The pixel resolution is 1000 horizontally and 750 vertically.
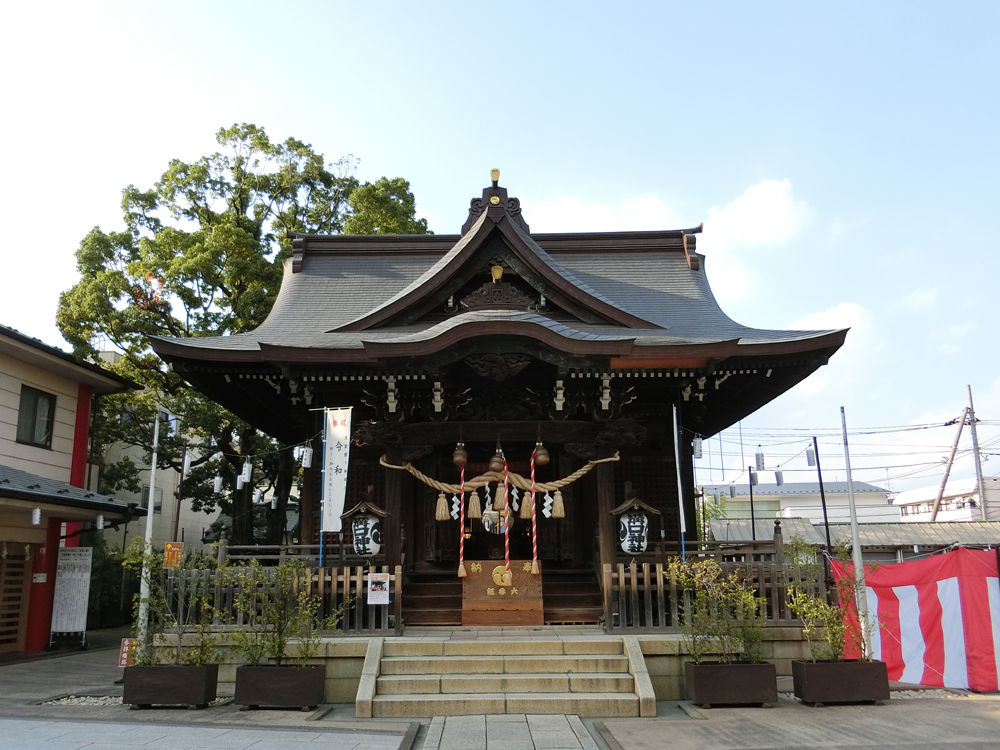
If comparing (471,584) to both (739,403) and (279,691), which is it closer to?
(279,691)

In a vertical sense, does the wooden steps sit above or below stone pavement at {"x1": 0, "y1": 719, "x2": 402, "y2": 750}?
above

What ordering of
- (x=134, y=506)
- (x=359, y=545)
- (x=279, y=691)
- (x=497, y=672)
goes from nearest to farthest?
(x=279, y=691), (x=497, y=672), (x=359, y=545), (x=134, y=506)

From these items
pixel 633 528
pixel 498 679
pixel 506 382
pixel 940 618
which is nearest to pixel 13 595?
pixel 506 382

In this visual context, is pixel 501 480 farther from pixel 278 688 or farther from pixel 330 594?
pixel 278 688

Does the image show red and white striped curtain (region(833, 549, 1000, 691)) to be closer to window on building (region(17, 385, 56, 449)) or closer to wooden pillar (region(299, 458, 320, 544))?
wooden pillar (region(299, 458, 320, 544))

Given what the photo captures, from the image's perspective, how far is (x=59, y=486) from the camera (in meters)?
15.0

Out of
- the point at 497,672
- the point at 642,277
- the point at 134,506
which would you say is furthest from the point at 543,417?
the point at 134,506

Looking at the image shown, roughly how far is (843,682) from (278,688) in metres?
6.75

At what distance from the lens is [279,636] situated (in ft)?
29.1

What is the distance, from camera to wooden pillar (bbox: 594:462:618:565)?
1116 centimetres

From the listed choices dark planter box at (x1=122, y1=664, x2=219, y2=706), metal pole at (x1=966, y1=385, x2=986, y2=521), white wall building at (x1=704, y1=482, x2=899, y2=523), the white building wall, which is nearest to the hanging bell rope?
dark planter box at (x1=122, y1=664, x2=219, y2=706)

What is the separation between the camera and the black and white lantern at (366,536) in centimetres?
1137

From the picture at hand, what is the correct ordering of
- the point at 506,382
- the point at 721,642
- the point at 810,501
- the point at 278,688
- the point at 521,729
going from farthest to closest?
the point at 810,501 → the point at 506,382 → the point at 721,642 → the point at 278,688 → the point at 521,729

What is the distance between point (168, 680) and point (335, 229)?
18.3m
